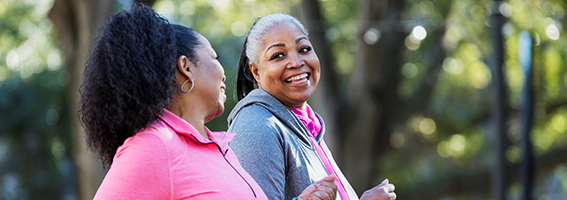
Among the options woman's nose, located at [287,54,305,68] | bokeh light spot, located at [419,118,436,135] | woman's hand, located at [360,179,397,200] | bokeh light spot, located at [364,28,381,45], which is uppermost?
bokeh light spot, located at [364,28,381,45]

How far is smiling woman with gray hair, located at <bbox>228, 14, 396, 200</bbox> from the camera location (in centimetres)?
183

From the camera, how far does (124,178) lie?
1.22 metres

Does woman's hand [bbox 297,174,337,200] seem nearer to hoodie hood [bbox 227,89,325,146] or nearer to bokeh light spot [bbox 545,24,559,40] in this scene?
hoodie hood [bbox 227,89,325,146]

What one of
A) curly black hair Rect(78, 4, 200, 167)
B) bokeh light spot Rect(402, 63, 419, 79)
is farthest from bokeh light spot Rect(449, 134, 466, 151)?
curly black hair Rect(78, 4, 200, 167)

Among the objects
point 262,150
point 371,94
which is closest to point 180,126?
point 262,150

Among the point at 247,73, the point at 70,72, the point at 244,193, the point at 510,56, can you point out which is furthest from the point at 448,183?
the point at 244,193

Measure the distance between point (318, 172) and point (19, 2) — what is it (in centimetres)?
1084

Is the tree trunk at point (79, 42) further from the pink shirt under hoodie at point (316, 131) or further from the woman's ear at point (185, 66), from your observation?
the woman's ear at point (185, 66)

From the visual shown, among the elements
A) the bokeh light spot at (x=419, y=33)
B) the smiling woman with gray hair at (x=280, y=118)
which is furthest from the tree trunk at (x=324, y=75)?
the smiling woman with gray hair at (x=280, y=118)

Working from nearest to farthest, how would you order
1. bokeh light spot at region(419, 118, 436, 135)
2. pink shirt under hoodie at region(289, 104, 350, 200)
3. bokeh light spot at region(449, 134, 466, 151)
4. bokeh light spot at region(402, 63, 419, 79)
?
pink shirt under hoodie at region(289, 104, 350, 200) < bokeh light spot at region(402, 63, 419, 79) < bokeh light spot at region(419, 118, 436, 135) < bokeh light spot at region(449, 134, 466, 151)

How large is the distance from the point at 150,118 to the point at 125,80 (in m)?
0.11

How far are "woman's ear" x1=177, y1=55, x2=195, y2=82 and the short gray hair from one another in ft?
2.21

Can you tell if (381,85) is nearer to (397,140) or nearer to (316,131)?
(397,140)

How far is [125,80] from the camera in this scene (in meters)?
1.35
